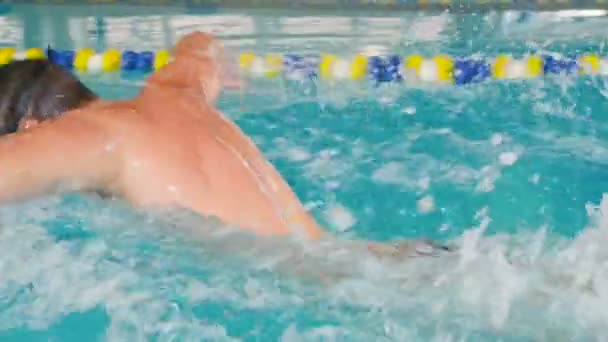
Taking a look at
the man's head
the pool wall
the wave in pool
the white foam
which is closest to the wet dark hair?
the wave in pool

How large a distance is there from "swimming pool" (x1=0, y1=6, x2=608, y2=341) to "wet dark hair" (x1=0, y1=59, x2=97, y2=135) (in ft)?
0.88

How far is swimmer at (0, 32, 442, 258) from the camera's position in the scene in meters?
1.94

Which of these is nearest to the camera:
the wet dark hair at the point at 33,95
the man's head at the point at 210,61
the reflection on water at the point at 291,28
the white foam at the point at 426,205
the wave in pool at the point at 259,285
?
the wave in pool at the point at 259,285

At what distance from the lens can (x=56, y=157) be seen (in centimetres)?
195

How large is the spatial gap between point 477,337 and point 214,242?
0.70 meters

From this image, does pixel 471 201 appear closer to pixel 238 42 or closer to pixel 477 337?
pixel 477 337

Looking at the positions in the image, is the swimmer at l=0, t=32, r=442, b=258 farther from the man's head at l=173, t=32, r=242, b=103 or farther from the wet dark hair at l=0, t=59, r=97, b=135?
the man's head at l=173, t=32, r=242, b=103

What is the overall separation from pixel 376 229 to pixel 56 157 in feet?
3.84

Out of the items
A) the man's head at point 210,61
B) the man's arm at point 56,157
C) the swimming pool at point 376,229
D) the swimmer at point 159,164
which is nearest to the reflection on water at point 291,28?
the swimming pool at point 376,229

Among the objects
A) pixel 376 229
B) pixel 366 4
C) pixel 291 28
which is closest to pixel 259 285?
pixel 376 229

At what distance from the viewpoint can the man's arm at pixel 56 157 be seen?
75.1 inches

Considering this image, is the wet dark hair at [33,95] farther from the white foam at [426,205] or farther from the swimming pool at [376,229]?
the white foam at [426,205]

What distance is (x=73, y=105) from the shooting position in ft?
6.85

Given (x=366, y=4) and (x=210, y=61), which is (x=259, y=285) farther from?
(x=366, y=4)
